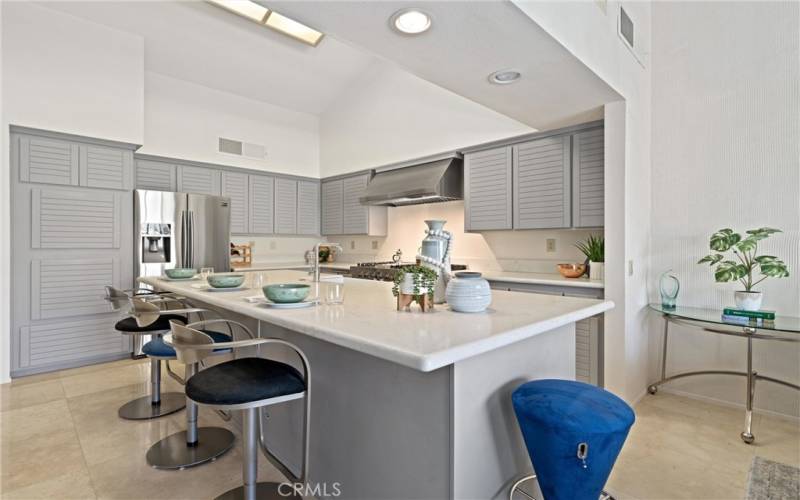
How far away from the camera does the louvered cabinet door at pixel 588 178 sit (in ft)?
10.3

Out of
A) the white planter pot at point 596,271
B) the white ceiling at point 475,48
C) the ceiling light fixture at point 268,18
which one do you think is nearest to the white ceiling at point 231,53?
the ceiling light fixture at point 268,18

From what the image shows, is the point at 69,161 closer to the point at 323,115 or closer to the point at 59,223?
the point at 59,223

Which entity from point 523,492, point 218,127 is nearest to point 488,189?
point 523,492

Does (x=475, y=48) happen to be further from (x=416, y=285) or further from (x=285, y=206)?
(x=285, y=206)

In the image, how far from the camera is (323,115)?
6.07m

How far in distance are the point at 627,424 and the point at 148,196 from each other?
4488 mm

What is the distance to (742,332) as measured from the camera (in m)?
2.54

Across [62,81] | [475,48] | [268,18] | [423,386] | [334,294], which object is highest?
[268,18]

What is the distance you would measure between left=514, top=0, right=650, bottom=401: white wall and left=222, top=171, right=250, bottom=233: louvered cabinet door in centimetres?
425

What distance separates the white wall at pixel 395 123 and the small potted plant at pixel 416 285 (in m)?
2.61

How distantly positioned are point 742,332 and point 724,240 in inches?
24.0

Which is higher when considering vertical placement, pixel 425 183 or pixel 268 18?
pixel 268 18

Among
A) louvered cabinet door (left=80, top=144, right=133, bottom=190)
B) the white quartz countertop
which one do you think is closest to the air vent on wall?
louvered cabinet door (left=80, top=144, right=133, bottom=190)

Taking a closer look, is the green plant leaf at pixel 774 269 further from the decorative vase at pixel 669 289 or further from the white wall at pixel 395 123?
the white wall at pixel 395 123
